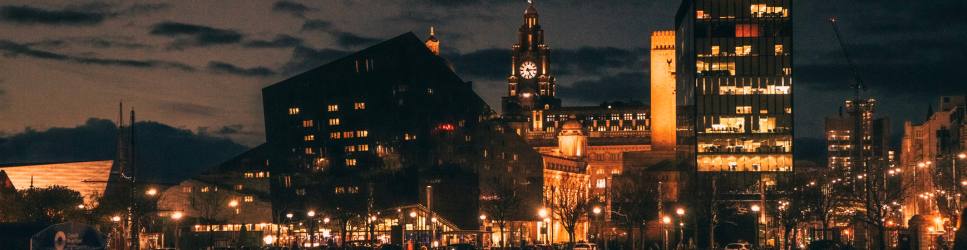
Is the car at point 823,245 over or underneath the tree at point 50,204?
underneath

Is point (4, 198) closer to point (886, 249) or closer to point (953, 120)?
point (886, 249)

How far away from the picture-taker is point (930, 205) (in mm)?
189625

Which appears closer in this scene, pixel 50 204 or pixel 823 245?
pixel 823 245

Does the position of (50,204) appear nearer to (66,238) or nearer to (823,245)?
(823,245)

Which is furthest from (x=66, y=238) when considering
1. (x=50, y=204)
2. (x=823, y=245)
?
(x=50, y=204)

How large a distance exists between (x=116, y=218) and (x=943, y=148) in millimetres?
109484

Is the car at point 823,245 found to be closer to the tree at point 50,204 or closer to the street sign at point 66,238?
the street sign at point 66,238

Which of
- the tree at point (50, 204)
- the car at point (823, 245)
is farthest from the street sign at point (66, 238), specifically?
the tree at point (50, 204)

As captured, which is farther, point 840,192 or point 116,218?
point 840,192

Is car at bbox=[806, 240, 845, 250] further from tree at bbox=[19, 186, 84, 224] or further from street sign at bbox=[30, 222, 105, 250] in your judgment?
tree at bbox=[19, 186, 84, 224]

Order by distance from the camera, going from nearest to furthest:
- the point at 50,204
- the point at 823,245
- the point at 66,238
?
the point at 66,238 < the point at 823,245 < the point at 50,204

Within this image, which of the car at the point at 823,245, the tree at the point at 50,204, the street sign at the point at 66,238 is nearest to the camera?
the street sign at the point at 66,238

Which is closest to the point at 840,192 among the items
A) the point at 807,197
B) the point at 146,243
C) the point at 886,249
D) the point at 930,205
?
the point at 807,197

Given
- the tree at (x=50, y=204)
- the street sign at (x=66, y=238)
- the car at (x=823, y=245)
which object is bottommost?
the car at (x=823, y=245)
